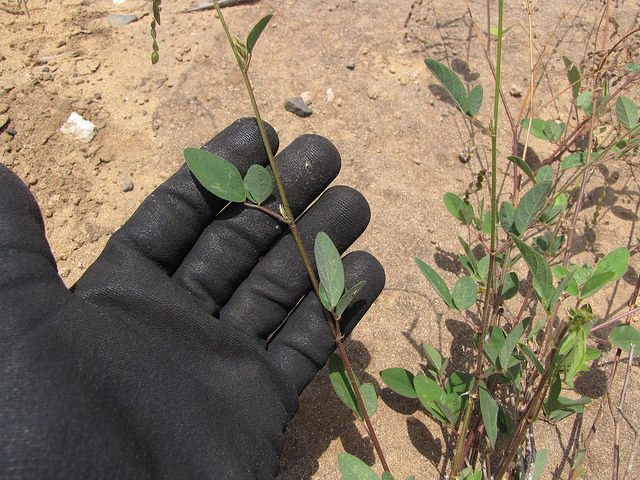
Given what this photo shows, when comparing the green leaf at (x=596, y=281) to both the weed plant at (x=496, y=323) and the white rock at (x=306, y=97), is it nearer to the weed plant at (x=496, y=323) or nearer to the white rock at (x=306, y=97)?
the weed plant at (x=496, y=323)

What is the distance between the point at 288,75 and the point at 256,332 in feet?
5.00

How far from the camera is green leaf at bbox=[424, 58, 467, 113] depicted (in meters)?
1.32

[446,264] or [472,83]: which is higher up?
[472,83]

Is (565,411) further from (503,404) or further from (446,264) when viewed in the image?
(446,264)

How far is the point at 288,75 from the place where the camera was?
2.57 metres

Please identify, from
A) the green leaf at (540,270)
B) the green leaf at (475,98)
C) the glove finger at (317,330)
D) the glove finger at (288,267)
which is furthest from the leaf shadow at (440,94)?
the green leaf at (540,270)

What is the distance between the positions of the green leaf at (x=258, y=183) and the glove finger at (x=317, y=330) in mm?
363

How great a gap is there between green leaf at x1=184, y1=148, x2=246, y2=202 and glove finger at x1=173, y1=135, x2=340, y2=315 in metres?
0.19

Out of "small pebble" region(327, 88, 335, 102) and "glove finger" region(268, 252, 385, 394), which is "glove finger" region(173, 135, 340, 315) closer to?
"glove finger" region(268, 252, 385, 394)

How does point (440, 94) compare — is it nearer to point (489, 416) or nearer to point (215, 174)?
point (215, 174)

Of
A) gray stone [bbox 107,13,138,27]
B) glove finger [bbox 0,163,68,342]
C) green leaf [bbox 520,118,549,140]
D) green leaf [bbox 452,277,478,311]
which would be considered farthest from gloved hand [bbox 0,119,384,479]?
gray stone [bbox 107,13,138,27]

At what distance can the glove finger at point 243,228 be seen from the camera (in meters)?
1.60

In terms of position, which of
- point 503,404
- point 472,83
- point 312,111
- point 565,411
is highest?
point 472,83

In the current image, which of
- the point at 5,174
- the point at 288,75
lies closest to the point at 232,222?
the point at 5,174
